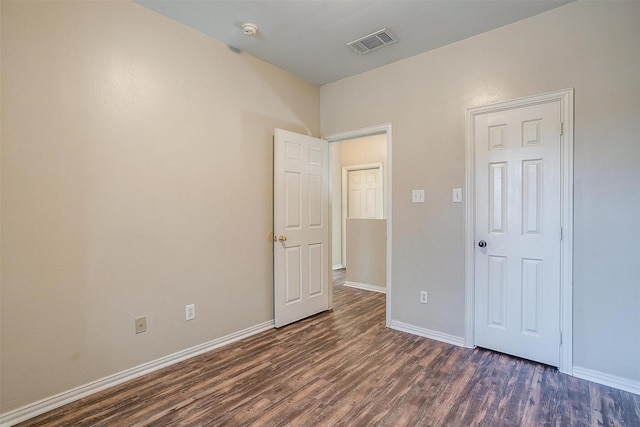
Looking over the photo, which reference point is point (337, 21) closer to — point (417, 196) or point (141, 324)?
point (417, 196)

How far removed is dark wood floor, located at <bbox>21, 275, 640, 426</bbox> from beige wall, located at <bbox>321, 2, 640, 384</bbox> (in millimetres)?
390

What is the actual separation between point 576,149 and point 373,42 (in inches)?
70.8

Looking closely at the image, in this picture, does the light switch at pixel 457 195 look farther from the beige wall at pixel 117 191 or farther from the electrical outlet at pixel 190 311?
the electrical outlet at pixel 190 311

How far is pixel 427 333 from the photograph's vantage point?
2990 millimetres

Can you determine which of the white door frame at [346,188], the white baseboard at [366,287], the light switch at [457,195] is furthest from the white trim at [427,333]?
the white door frame at [346,188]

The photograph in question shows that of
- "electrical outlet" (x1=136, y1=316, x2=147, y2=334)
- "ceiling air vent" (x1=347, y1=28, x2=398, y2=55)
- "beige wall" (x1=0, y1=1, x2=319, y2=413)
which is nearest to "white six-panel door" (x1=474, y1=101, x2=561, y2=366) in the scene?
"ceiling air vent" (x1=347, y1=28, x2=398, y2=55)

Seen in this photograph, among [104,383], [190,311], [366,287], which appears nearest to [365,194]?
[366,287]

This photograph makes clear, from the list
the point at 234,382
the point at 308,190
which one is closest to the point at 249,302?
the point at 234,382

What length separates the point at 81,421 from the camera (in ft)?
5.90

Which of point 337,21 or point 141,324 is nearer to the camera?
point 141,324

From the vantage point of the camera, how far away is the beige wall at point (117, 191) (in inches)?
71.6

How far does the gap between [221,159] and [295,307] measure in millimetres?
1694

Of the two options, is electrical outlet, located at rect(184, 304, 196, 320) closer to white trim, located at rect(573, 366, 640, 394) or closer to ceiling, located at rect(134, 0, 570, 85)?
ceiling, located at rect(134, 0, 570, 85)

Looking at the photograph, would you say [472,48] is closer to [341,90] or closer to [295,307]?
[341,90]
